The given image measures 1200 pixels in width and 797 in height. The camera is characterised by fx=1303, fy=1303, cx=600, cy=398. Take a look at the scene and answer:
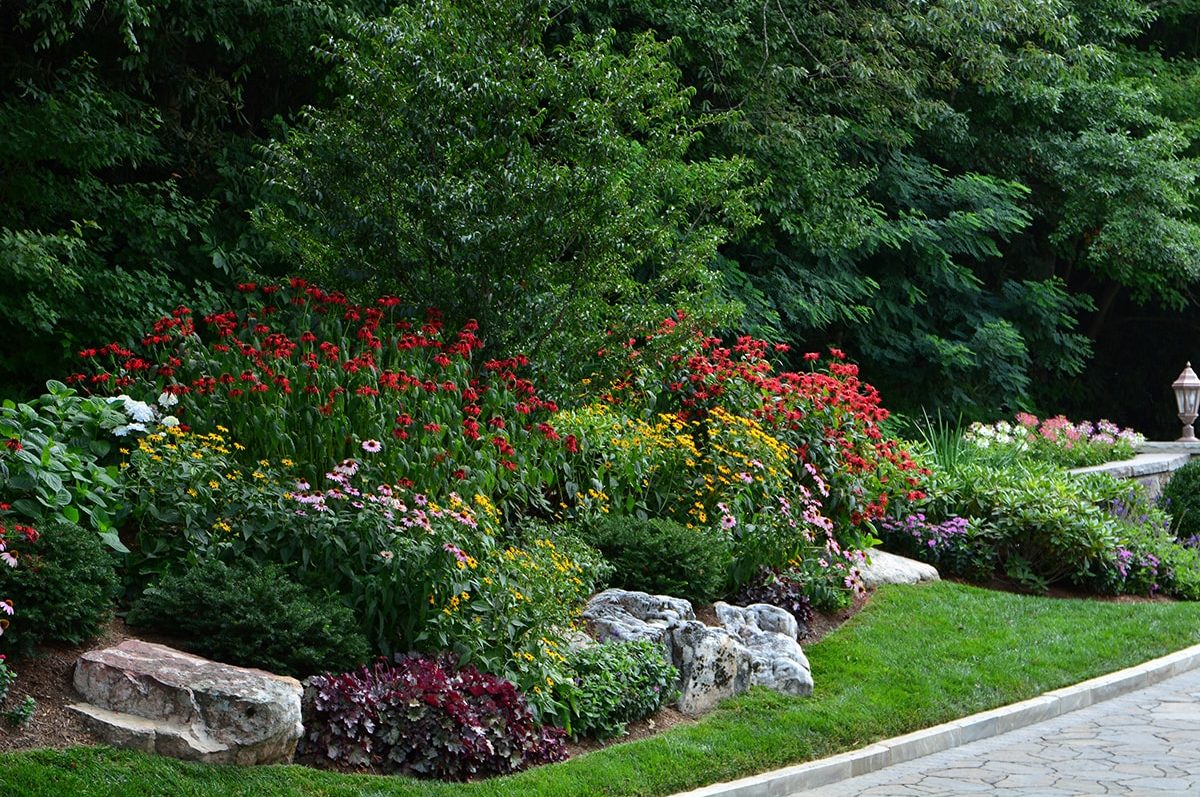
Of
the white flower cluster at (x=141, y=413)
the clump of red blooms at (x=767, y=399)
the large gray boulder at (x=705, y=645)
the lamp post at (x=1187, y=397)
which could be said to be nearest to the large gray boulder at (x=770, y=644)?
the large gray boulder at (x=705, y=645)

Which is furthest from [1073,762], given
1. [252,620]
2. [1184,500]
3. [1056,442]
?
[1056,442]

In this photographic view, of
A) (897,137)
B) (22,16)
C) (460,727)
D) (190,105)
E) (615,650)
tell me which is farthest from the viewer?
(897,137)

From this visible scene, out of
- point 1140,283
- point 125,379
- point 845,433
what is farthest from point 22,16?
point 1140,283

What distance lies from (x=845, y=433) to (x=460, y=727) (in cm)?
584

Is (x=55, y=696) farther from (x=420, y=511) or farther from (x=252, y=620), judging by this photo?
(x=420, y=511)

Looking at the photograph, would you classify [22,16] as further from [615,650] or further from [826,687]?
[826,687]

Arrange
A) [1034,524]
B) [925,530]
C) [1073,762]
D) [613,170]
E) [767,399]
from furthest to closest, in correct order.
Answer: [925,530] < [1034,524] < [767,399] < [613,170] < [1073,762]

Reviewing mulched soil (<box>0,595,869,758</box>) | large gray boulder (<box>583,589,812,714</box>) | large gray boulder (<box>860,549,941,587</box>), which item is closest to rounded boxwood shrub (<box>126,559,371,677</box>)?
mulched soil (<box>0,595,869,758</box>)

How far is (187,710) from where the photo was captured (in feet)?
18.5

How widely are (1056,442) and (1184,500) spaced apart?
1895 mm

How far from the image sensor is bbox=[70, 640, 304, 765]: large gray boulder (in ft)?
18.1

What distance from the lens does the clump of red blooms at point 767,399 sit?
35.3 feet

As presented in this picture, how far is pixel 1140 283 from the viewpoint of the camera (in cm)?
2384

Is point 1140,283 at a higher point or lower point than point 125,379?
higher
